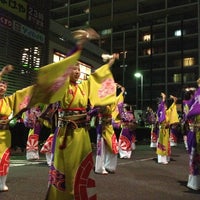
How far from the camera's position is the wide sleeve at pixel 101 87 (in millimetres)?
4191

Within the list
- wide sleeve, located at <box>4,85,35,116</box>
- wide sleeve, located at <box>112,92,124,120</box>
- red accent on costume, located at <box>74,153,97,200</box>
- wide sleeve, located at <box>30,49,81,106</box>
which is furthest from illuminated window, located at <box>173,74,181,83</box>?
wide sleeve, located at <box>30,49,81,106</box>

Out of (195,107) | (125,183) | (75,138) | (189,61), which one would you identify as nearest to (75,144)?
(75,138)

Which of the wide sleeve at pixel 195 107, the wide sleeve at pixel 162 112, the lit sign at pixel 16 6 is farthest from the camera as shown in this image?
the lit sign at pixel 16 6

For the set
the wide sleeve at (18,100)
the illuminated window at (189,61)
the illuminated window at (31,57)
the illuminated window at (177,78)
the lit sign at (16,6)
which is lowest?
the wide sleeve at (18,100)

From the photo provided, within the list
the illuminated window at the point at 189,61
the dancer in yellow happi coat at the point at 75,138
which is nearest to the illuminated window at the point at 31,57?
the dancer in yellow happi coat at the point at 75,138

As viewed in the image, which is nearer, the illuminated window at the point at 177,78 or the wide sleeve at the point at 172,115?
the wide sleeve at the point at 172,115

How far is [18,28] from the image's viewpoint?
47.2 ft

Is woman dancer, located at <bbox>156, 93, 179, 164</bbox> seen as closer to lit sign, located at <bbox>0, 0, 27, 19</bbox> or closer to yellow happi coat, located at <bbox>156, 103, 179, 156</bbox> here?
yellow happi coat, located at <bbox>156, 103, 179, 156</bbox>

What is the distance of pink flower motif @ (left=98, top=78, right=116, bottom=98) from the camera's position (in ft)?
13.8

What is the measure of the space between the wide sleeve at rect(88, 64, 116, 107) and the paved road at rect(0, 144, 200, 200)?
1.90 m

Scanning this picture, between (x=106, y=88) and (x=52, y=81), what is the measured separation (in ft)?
2.99

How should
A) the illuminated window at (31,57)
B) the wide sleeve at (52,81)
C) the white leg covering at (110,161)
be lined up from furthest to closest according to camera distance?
the illuminated window at (31,57), the white leg covering at (110,161), the wide sleeve at (52,81)

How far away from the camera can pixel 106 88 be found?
13.9ft

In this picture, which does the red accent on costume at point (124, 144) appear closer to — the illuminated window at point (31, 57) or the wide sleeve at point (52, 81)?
the illuminated window at point (31, 57)
